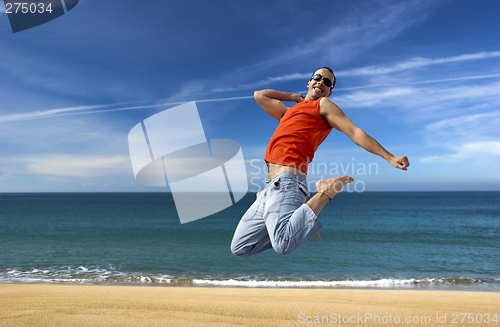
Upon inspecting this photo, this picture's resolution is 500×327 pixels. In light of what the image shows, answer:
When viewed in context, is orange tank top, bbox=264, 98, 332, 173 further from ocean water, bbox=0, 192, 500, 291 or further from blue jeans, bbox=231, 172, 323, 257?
ocean water, bbox=0, 192, 500, 291

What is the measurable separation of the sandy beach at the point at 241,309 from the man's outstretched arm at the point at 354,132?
3.89 meters

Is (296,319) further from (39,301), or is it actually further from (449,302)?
(39,301)

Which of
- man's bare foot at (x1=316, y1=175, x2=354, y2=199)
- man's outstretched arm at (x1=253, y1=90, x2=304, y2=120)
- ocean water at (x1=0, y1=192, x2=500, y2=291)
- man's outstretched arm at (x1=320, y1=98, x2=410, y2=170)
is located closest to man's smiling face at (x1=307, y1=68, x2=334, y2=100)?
man's outstretched arm at (x1=253, y1=90, x2=304, y2=120)

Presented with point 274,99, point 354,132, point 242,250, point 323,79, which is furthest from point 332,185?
point 274,99

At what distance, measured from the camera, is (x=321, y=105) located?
2584 millimetres

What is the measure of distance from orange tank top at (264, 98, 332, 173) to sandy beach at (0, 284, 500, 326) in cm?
354

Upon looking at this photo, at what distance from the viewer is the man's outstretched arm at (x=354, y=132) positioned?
208 centimetres

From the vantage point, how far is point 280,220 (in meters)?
2.35

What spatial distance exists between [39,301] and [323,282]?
817 centimetres

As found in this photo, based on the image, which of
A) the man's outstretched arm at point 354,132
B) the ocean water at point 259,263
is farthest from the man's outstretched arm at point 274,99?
the ocean water at point 259,263

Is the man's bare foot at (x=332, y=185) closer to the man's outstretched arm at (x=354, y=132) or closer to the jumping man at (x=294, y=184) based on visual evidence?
the jumping man at (x=294, y=184)

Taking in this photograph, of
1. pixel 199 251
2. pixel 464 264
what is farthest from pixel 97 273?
pixel 464 264

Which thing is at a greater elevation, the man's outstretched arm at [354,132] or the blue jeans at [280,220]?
the man's outstretched arm at [354,132]

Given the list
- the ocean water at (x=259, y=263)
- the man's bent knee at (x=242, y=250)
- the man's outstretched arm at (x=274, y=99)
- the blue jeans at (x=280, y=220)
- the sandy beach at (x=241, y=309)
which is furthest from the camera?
the ocean water at (x=259, y=263)
